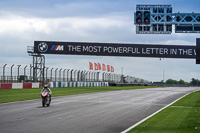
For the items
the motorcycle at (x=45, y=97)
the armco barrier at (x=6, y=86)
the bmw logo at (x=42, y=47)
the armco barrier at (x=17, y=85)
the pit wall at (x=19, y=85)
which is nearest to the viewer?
the motorcycle at (x=45, y=97)

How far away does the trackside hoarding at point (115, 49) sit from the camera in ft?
168

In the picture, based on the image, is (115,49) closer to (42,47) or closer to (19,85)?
(42,47)

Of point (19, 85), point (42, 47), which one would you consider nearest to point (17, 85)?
point (19, 85)

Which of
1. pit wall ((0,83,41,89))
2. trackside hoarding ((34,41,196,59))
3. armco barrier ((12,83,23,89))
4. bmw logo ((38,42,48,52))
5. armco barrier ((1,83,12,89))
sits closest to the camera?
armco barrier ((1,83,12,89))

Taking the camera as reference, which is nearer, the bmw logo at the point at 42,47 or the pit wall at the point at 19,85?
the pit wall at the point at 19,85

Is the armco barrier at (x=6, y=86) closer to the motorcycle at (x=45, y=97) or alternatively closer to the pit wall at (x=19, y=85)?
the pit wall at (x=19, y=85)

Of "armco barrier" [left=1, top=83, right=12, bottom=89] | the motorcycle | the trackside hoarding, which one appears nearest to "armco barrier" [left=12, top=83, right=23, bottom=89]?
"armco barrier" [left=1, top=83, right=12, bottom=89]

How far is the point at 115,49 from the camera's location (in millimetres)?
52031

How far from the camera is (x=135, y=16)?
37406mm

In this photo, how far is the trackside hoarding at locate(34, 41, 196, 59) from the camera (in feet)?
168

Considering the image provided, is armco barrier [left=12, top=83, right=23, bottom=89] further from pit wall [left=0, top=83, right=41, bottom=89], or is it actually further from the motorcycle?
the motorcycle

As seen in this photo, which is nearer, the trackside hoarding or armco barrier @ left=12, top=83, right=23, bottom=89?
armco barrier @ left=12, top=83, right=23, bottom=89

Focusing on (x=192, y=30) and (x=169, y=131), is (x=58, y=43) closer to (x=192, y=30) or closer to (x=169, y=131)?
(x=192, y=30)

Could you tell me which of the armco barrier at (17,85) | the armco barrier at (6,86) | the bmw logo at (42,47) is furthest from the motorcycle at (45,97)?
the bmw logo at (42,47)
